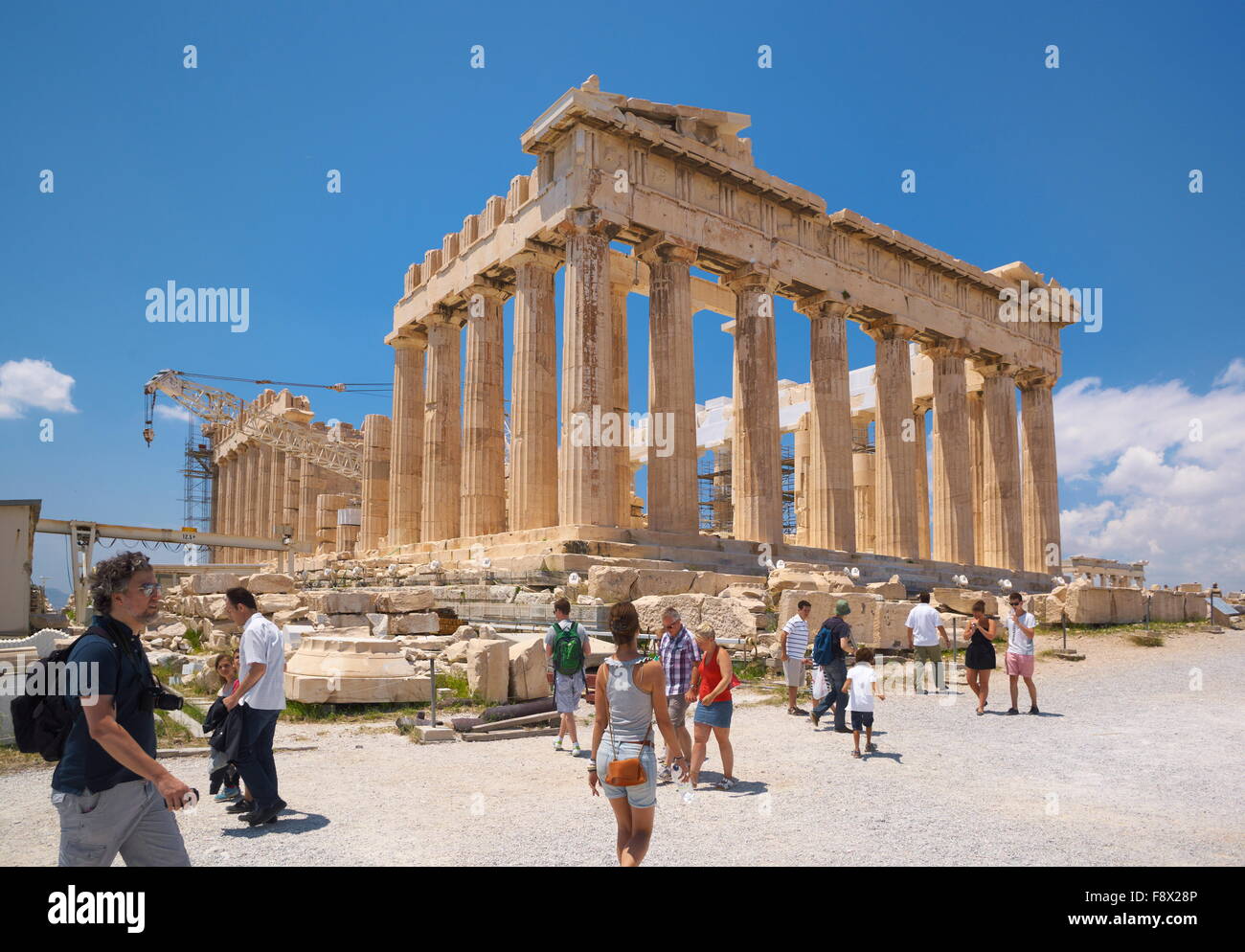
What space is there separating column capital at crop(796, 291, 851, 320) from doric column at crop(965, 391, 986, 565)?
9782 mm

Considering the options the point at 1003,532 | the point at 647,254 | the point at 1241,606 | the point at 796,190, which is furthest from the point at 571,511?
the point at 1241,606

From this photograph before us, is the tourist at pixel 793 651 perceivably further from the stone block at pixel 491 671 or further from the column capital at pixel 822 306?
the column capital at pixel 822 306

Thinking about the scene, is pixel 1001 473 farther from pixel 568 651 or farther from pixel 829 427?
pixel 568 651

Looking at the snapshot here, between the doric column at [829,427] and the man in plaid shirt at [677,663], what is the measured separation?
19973 mm

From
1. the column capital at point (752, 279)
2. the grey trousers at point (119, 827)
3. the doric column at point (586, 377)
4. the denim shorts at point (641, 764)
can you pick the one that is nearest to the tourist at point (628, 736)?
the denim shorts at point (641, 764)

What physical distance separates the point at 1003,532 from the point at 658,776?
29884 mm

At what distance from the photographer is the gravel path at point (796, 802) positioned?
586 cm

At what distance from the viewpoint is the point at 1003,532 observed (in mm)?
34406

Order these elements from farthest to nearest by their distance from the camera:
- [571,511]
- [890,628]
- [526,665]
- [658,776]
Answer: [571,511] < [890,628] < [526,665] < [658,776]

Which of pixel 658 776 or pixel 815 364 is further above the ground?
pixel 815 364

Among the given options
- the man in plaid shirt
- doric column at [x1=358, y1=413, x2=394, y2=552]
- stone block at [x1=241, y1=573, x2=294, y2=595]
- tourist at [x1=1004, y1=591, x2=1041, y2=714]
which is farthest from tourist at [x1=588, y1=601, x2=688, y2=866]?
doric column at [x1=358, y1=413, x2=394, y2=552]

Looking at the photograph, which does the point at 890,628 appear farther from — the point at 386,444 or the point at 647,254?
the point at 386,444

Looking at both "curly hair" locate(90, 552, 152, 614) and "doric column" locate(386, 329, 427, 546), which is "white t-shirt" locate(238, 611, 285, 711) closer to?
"curly hair" locate(90, 552, 152, 614)

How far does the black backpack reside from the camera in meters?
3.71
